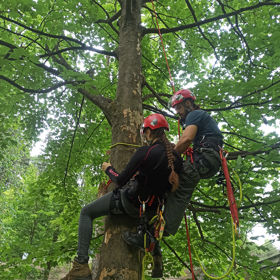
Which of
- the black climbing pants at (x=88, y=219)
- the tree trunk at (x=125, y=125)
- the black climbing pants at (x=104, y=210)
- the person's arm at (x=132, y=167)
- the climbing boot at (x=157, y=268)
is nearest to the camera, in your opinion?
the tree trunk at (x=125, y=125)

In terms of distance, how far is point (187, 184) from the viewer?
2.67m

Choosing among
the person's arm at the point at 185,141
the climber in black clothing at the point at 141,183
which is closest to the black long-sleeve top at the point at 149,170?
the climber in black clothing at the point at 141,183

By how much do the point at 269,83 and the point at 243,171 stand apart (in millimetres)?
1483

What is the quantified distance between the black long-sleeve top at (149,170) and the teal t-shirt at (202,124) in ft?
1.68

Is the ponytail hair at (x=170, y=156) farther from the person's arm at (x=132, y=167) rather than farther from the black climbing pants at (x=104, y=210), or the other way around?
the black climbing pants at (x=104, y=210)

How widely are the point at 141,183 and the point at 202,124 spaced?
1073 millimetres

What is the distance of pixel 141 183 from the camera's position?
255 cm

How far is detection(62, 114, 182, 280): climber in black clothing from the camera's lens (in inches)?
97.7

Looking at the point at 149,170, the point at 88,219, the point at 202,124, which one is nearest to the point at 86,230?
the point at 88,219

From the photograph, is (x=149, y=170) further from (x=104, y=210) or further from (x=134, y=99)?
(x=134, y=99)

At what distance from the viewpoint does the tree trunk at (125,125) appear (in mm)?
2344

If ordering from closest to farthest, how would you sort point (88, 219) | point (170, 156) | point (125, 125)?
point (170, 156)
point (88, 219)
point (125, 125)

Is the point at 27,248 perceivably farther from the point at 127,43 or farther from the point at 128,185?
the point at 127,43

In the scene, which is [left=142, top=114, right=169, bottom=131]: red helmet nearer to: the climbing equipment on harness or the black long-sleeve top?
the black long-sleeve top
